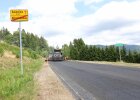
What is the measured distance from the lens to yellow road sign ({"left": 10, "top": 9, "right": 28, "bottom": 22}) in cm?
2155

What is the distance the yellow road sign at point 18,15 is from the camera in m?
21.5

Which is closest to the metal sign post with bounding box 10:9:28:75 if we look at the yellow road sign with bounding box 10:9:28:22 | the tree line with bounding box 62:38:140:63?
the yellow road sign with bounding box 10:9:28:22

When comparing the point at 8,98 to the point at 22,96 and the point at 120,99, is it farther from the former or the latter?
the point at 120,99

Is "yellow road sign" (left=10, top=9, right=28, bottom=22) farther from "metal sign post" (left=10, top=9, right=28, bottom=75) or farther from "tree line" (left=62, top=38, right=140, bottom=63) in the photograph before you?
"tree line" (left=62, top=38, right=140, bottom=63)

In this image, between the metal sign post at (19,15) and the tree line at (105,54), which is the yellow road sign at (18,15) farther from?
the tree line at (105,54)

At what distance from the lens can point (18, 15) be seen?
2166 centimetres

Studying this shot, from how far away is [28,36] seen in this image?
182875 mm

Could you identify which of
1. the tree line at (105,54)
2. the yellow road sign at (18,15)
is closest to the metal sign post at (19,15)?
the yellow road sign at (18,15)

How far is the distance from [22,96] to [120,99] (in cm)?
336

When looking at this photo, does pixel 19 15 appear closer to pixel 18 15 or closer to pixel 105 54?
pixel 18 15

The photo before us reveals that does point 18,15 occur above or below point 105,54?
above

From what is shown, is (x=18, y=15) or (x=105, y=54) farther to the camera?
(x=105, y=54)

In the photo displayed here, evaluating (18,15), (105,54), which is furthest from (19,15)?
(105,54)

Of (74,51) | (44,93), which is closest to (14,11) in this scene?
(44,93)
